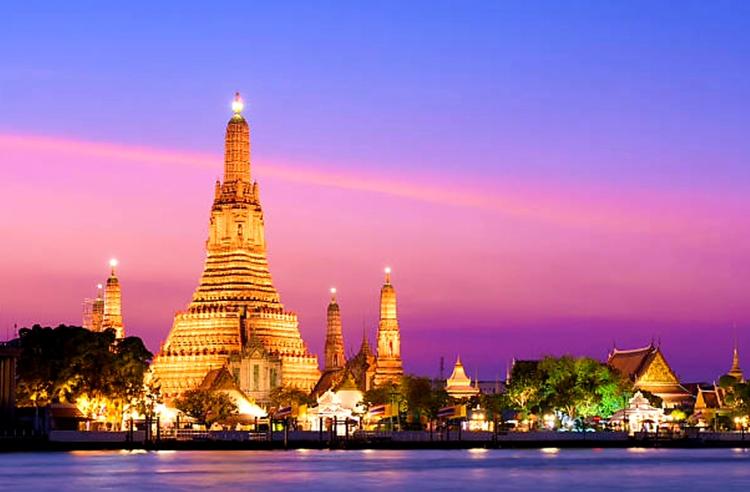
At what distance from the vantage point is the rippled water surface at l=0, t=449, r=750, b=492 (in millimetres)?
65625

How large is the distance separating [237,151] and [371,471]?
68.2 m

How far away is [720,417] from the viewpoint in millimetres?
130000

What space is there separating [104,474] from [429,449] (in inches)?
1673

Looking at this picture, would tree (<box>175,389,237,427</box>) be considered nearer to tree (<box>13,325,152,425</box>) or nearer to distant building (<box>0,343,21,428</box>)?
tree (<box>13,325,152,425</box>)

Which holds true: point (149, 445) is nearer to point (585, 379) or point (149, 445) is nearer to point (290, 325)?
point (585, 379)

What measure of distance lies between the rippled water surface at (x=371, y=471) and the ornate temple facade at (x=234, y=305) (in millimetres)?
38873

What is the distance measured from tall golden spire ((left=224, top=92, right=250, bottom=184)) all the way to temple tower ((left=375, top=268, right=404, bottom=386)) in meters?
15.8

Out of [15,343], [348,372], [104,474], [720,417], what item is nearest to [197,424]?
[348,372]

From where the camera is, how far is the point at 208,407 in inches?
→ 4747

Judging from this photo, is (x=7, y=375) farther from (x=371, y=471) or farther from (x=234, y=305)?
(x=234, y=305)

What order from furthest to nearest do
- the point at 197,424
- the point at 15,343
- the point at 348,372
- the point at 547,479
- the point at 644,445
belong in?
the point at 348,372 < the point at 197,424 < the point at 644,445 < the point at 15,343 < the point at 547,479

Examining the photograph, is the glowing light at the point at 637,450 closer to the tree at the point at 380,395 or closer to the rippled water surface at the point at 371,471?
the rippled water surface at the point at 371,471

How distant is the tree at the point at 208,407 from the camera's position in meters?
120

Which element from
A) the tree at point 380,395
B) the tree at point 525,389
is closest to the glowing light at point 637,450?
the tree at point 525,389
